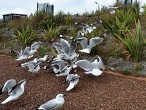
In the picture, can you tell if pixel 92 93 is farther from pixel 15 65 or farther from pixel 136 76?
pixel 15 65

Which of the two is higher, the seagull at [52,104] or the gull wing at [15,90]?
the gull wing at [15,90]

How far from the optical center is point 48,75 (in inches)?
365

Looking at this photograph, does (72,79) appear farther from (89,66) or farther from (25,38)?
(25,38)

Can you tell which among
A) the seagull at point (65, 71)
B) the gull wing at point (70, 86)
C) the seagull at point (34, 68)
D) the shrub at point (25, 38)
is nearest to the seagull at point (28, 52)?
the seagull at point (34, 68)

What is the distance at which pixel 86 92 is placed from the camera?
8023mm

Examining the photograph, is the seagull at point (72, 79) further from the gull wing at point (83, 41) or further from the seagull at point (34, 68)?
the gull wing at point (83, 41)

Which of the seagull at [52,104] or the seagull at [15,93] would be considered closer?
A: the seagull at [52,104]

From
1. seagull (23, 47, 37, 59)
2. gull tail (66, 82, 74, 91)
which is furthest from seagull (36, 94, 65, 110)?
seagull (23, 47, 37, 59)

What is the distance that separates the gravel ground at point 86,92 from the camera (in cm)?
733

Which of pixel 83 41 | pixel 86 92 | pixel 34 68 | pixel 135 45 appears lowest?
pixel 86 92

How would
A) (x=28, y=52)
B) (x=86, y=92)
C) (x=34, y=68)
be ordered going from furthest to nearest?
(x=28, y=52)
(x=34, y=68)
(x=86, y=92)

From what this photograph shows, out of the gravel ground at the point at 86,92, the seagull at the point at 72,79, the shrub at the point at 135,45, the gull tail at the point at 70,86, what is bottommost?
the gravel ground at the point at 86,92

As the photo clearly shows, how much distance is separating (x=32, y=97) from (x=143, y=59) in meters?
3.12

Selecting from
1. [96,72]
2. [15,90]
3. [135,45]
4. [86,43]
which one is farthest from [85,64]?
[15,90]
